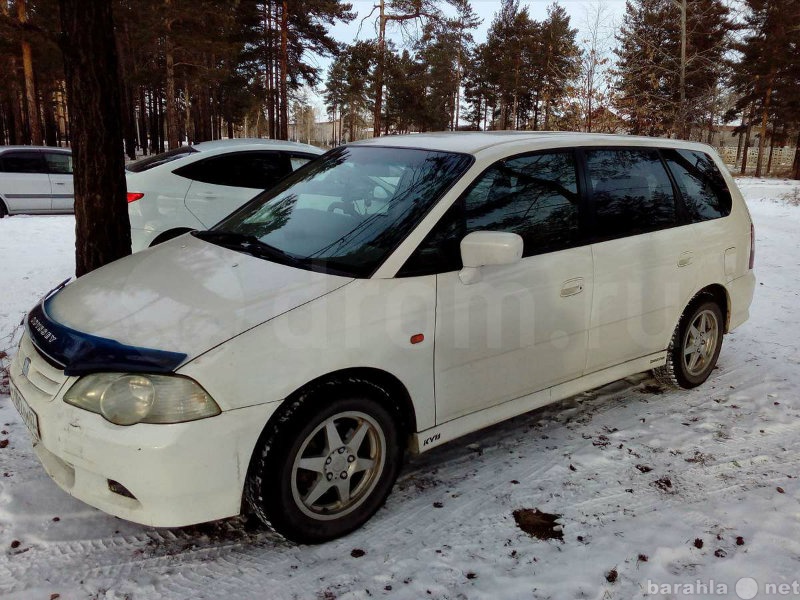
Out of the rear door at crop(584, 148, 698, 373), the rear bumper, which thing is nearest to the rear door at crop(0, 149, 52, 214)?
the rear door at crop(584, 148, 698, 373)

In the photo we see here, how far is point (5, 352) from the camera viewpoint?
4887mm

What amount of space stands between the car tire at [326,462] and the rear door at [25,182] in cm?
1270

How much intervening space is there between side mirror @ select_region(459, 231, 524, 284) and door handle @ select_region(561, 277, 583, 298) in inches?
26.4

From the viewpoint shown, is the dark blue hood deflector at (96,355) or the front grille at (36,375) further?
the front grille at (36,375)

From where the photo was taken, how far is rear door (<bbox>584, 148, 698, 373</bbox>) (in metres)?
3.77

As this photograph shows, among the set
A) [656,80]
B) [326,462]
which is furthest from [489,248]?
[656,80]

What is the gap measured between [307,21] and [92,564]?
3313cm

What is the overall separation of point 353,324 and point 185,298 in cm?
79

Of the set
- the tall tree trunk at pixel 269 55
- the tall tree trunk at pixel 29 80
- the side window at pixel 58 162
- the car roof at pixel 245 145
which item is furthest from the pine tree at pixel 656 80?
the tall tree trunk at pixel 29 80

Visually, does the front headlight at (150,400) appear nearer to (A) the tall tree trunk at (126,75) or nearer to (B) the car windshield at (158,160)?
(B) the car windshield at (158,160)

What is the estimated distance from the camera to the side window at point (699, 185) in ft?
14.3

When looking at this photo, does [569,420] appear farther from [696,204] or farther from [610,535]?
[696,204]

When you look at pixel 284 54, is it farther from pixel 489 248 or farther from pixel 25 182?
pixel 489 248

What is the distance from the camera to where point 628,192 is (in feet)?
13.1
